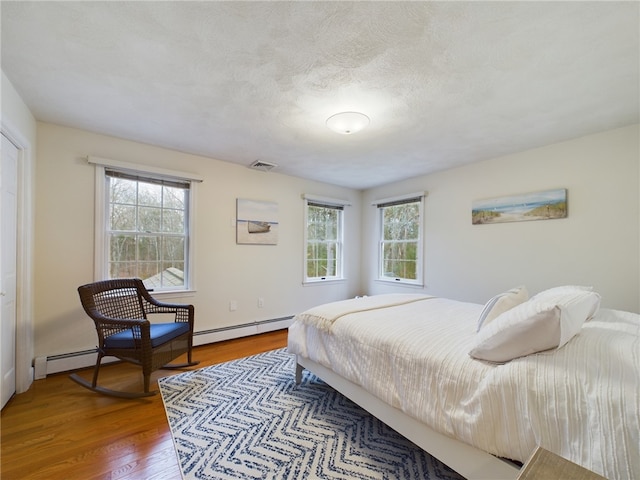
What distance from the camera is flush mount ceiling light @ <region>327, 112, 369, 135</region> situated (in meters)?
2.08

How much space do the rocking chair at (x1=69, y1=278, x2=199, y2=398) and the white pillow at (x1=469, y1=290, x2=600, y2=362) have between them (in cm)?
230

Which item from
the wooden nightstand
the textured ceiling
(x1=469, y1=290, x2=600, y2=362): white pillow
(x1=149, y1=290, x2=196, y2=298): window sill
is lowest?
(x1=149, y1=290, x2=196, y2=298): window sill

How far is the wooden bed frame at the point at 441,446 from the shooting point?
3.63 ft

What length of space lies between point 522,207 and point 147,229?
14.0 feet

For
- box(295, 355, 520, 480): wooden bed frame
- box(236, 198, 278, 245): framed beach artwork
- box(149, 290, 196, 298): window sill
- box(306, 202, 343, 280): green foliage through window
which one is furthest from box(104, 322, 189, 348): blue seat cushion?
box(306, 202, 343, 280): green foliage through window

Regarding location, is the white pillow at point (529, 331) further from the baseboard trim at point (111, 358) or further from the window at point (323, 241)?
the window at point (323, 241)

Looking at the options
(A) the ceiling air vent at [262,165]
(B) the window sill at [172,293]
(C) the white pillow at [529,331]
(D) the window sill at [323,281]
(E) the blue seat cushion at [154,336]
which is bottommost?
(E) the blue seat cushion at [154,336]

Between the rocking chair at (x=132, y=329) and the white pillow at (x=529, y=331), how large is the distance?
90.5 inches

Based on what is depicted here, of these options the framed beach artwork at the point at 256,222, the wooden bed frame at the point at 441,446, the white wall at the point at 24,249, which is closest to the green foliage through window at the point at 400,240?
the framed beach artwork at the point at 256,222

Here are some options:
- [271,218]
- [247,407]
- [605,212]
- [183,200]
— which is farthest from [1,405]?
[605,212]

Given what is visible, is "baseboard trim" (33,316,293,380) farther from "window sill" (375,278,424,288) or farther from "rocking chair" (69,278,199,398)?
"window sill" (375,278,424,288)

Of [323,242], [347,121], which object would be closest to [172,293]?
[323,242]

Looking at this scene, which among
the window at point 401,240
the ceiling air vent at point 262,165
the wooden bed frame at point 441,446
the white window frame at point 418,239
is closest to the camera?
the wooden bed frame at point 441,446

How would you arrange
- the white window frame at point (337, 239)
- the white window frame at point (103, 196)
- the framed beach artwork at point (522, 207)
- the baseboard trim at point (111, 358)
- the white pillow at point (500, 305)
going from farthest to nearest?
the white window frame at point (337, 239)
the framed beach artwork at point (522, 207)
the white window frame at point (103, 196)
the baseboard trim at point (111, 358)
the white pillow at point (500, 305)
